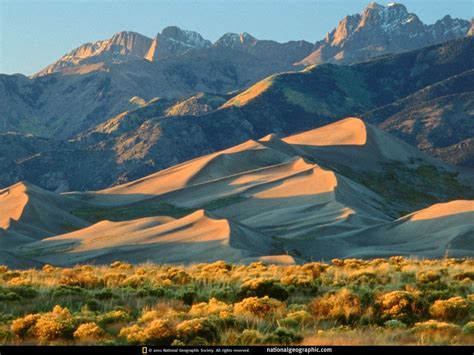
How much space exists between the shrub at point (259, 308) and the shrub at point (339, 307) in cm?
101

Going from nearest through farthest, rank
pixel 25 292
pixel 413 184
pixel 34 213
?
pixel 25 292
pixel 34 213
pixel 413 184

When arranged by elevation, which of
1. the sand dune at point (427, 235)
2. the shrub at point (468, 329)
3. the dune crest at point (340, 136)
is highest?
the dune crest at point (340, 136)

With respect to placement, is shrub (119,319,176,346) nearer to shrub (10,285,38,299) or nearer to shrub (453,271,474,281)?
shrub (10,285,38,299)

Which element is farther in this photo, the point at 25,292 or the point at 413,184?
the point at 413,184

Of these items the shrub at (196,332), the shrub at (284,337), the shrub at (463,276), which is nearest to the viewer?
the shrub at (284,337)

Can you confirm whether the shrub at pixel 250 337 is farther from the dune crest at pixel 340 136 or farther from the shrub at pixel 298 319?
the dune crest at pixel 340 136

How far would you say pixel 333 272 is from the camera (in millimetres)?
29656

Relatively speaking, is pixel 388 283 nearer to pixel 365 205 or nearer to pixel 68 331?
pixel 68 331

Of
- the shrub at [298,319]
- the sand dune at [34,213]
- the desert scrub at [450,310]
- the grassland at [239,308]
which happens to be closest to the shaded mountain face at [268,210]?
the sand dune at [34,213]

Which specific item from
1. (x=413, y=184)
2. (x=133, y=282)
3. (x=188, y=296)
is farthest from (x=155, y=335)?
(x=413, y=184)

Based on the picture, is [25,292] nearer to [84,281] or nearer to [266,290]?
[84,281]

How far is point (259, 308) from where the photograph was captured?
20469 mm

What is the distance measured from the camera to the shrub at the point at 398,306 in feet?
67.4

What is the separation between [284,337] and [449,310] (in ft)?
19.9
